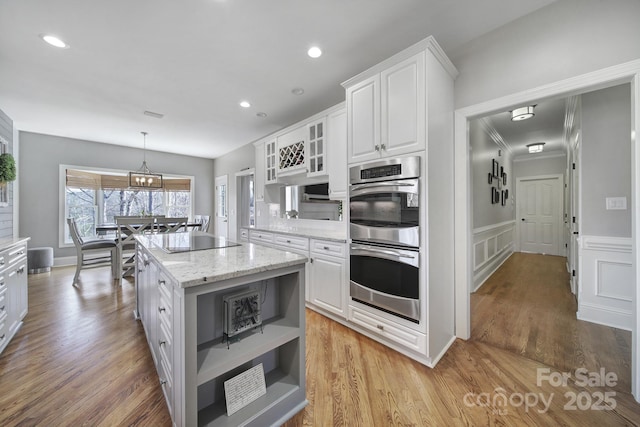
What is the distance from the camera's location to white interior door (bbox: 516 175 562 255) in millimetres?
5996

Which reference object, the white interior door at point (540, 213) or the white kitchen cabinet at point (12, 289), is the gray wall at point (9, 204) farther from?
the white interior door at point (540, 213)

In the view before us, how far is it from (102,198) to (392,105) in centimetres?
651

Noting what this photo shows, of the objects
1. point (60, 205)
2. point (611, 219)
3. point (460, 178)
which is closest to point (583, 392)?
point (460, 178)

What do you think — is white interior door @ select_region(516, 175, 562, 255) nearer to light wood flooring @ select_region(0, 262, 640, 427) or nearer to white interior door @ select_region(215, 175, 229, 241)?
light wood flooring @ select_region(0, 262, 640, 427)

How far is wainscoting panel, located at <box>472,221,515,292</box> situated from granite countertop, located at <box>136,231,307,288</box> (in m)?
3.11

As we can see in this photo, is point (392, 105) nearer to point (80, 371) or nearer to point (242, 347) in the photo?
point (242, 347)

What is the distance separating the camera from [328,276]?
8.72 feet

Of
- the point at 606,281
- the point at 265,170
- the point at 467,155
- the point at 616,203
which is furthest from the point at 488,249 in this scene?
the point at 265,170

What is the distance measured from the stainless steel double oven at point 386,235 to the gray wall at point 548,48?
98 centimetres

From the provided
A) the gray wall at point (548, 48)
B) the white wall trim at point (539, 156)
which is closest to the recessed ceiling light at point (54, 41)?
the gray wall at point (548, 48)

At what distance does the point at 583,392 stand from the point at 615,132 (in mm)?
2472

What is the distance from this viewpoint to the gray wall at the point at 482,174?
353 cm

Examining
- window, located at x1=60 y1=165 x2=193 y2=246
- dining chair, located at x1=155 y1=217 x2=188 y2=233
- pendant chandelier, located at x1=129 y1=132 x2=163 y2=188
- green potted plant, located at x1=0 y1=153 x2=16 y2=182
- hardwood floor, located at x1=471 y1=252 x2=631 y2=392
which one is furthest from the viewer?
window, located at x1=60 y1=165 x2=193 y2=246

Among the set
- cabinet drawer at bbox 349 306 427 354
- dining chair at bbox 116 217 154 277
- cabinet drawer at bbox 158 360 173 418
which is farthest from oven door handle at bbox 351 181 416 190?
dining chair at bbox 116 217 154 277
